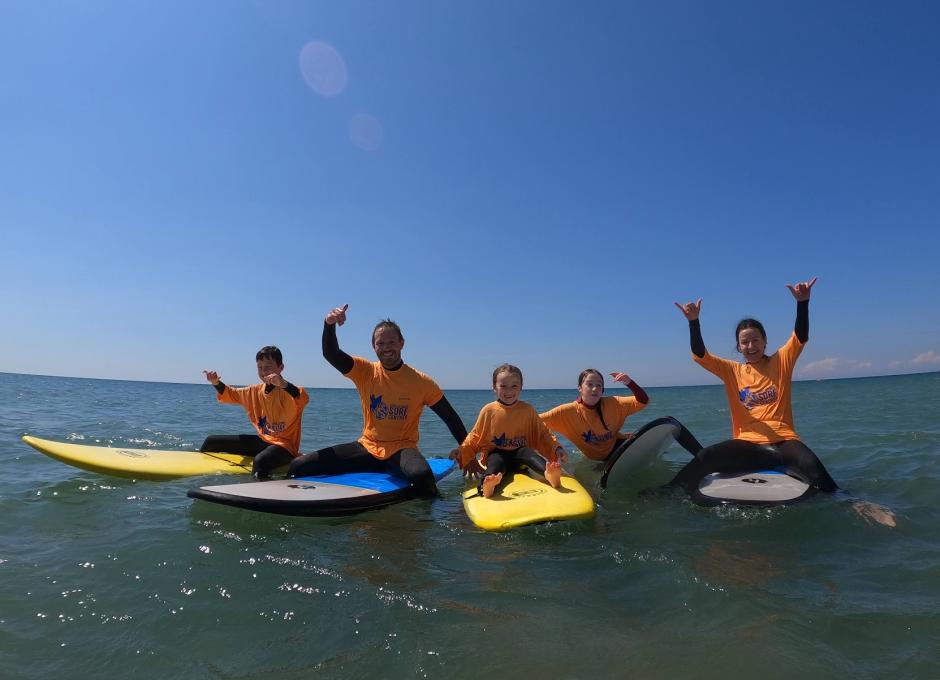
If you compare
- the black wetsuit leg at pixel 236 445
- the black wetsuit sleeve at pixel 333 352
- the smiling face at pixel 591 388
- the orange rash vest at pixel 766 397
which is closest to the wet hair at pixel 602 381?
the smiling face at pixel 591 388

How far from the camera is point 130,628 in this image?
109 inches

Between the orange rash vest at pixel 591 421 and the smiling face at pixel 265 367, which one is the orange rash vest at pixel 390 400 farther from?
the orange rash vest at pixel 591 421

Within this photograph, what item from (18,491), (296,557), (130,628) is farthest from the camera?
(18,491)

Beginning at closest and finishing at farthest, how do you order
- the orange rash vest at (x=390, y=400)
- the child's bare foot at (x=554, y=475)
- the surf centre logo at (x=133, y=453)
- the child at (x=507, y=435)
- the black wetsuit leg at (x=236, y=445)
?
the child's bare foot at (x=554, y=475) → the orange rash vest at (x=390, y=400) → the child at (x=507, y=435) → the surf centre logo at (x=133, y=453) → the black wetsuit leg at (x=236, y=445)

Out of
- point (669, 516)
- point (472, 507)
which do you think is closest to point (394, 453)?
point (472, 507)

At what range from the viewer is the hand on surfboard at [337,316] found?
5285mm

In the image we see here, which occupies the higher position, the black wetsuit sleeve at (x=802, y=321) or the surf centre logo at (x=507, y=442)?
the black wetsuit sleeve at (x=802, y=321)

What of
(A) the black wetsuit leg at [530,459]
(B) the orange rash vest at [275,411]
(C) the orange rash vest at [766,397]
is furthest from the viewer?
(B) the orange rash vest at [275,411]

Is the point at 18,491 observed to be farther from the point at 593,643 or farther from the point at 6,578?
the point at 593,643

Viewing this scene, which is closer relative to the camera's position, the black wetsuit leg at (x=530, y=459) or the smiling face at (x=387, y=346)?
the black wetsuit leg at (x=530, y=459)

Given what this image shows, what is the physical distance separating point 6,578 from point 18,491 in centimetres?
295

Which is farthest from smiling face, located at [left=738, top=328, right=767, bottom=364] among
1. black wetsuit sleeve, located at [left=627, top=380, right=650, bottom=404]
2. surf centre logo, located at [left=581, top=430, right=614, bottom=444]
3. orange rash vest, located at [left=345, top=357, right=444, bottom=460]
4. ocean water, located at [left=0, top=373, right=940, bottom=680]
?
orange rash vest, located at [left=345, top=357, right=444, bottom=460]

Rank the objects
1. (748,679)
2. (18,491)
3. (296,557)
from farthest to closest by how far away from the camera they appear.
Answer: (18,491) → (296,557) → (748,679)

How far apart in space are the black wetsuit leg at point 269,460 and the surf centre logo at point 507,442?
2712 mm
